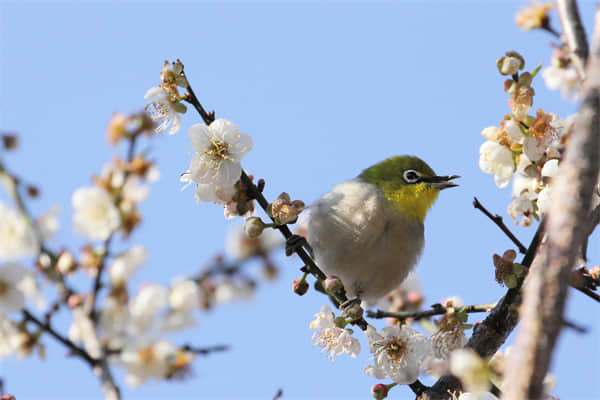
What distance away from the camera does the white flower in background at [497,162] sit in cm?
377

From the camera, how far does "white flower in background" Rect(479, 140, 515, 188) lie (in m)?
3.77

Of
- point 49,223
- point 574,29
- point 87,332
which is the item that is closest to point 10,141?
point 49,223

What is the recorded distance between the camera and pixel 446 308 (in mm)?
3521

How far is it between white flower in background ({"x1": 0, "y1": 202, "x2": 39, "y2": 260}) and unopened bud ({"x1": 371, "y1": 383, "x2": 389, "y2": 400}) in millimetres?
2531

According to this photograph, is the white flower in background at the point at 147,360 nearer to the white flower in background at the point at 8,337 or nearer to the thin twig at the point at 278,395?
the white flower in background at the point at 8,337

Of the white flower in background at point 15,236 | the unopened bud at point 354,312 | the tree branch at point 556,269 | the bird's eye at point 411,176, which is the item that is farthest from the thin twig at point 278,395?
the bird's eye at point 411,176

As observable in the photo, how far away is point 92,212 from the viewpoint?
503 cm

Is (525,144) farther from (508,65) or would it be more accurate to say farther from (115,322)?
(115,322)

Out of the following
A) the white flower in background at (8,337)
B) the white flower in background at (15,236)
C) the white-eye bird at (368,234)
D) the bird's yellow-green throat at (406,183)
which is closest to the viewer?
the white flower in background at (8,337)

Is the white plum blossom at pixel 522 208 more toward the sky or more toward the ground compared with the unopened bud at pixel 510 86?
more toward the ground

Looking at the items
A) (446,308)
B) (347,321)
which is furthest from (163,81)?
(446,308)

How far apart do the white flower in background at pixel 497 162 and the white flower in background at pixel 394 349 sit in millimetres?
1108

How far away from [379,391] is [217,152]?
1.62 metres

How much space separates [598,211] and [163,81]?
2.22 m
